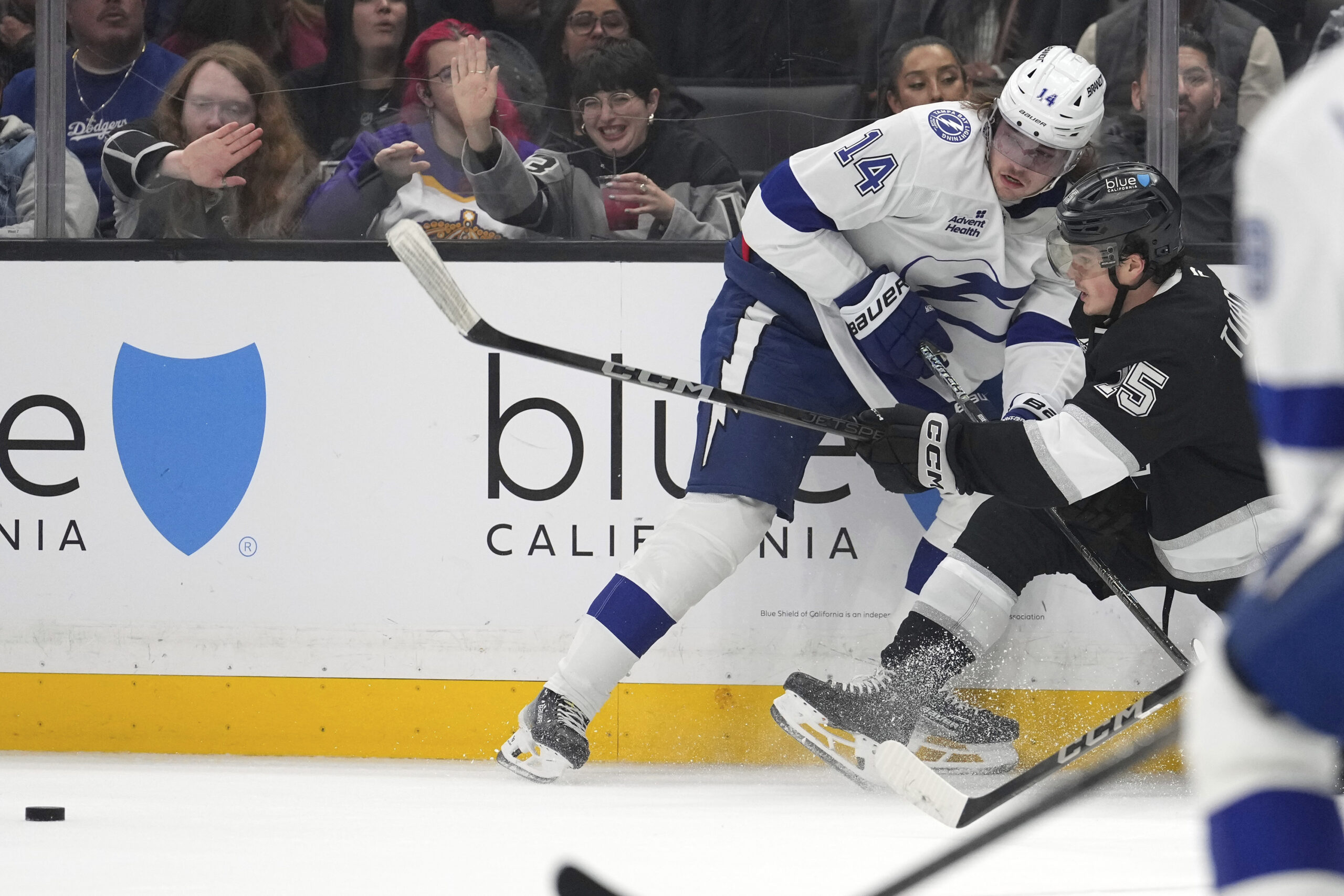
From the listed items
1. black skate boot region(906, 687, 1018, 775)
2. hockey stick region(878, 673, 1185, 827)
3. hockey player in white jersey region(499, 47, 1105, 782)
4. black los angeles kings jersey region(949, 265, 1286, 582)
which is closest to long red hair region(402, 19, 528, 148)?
hockey player in white jersey region(499, 47, 1105, 782)

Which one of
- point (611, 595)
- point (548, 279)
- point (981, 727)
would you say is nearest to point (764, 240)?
point (548, 279)

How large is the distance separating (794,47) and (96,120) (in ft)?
5.18

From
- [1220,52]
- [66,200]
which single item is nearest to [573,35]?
[66,200]

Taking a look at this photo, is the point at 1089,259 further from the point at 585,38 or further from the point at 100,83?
the point at 100,83

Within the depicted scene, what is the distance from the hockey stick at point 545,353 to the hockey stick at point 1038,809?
1657 millimetres

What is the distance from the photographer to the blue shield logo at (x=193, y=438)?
10.6 feet

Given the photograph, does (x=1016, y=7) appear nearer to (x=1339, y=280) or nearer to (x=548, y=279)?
(x=548, y=279)

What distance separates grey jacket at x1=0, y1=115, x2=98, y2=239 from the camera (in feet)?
10.9

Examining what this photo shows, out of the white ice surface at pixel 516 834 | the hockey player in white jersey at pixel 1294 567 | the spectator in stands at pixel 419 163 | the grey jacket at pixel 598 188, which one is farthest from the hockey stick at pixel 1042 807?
the spectator in stands at pixel 419 163

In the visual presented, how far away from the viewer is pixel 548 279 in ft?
10.6

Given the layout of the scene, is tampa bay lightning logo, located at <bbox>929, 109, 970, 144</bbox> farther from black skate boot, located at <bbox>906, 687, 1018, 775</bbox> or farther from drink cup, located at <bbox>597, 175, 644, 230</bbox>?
black skate boot, located at <bbox>906, 687, 1018, 775</bbox>

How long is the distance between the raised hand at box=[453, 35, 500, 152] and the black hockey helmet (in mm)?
1373

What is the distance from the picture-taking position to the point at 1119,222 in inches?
97.3

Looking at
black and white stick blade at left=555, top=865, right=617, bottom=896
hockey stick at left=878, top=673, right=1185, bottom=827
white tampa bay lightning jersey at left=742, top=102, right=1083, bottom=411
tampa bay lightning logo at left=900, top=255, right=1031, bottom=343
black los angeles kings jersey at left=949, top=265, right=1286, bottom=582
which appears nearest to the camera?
black and white stick blade at left=555, top=865, right=617, bottom=896
